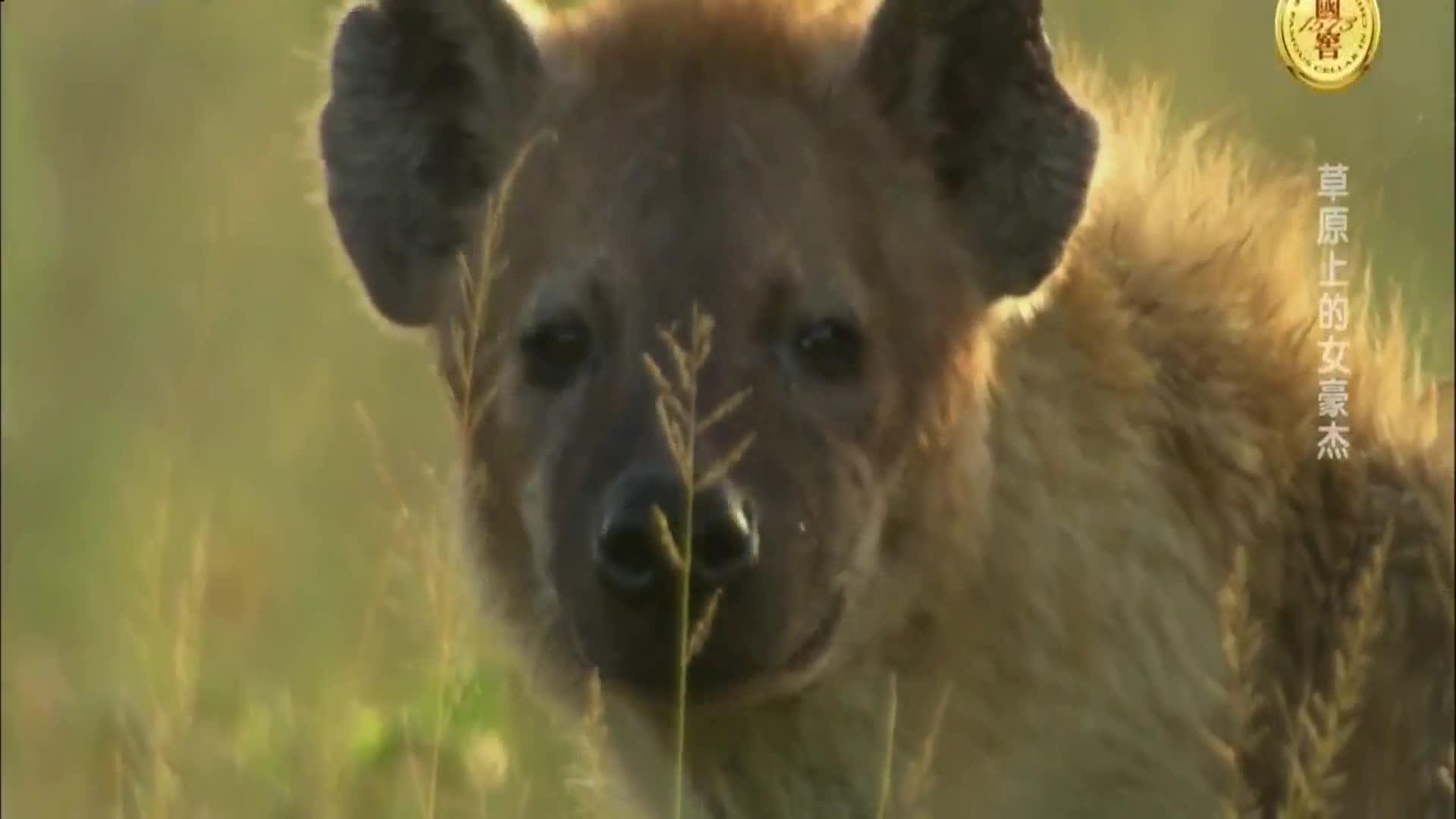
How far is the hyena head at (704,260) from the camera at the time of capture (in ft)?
9.11

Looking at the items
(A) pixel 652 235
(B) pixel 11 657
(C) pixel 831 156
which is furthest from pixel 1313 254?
(B) pixel 11 657

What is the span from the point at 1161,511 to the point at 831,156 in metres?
0.59

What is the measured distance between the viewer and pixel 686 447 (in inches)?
106

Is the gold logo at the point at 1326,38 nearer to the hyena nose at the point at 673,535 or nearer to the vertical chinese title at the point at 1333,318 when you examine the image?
the vertical chinese title at the point at 1333,318

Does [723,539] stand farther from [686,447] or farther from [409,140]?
[409,140]

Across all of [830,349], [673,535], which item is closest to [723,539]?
[673,535]

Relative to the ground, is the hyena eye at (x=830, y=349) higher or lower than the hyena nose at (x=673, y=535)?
higher

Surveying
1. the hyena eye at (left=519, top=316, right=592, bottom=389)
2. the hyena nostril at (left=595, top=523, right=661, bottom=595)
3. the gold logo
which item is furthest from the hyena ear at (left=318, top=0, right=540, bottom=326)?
the gold logo

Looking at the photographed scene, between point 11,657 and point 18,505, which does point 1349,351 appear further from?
point 18,505

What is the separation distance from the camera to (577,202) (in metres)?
2.92

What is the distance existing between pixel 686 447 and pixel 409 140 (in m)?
0.73

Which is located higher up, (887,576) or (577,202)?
(577,202)

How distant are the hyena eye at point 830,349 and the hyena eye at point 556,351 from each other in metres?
0.24

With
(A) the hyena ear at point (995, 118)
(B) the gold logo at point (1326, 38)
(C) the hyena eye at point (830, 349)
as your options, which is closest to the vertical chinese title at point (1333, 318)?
(B) the gold logo at point (1326, 38)
